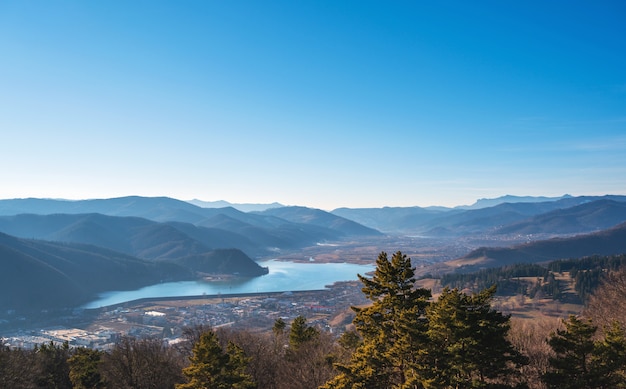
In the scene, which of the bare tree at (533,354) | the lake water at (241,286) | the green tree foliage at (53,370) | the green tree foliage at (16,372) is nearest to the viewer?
the bare tree at (533,354)

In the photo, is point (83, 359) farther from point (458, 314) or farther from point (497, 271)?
point (497, 271)

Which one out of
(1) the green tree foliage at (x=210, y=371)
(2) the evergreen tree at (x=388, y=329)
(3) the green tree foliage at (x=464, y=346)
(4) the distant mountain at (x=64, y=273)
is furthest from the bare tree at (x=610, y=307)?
(4) the distant mountain at (x=64, y=273)

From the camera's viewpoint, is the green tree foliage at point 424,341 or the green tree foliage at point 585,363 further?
the green tree foliage at point 585,363

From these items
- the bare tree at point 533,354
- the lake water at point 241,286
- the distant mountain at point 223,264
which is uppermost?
the bare tree at point 533,354

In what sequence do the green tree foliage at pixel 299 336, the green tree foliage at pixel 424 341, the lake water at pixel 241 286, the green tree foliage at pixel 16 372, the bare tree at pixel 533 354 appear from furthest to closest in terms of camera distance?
the lake water at pixel 241 286, the green tree foliage at pixel 299 336, the green tree foliage at pixel 16 372, the bare tree at pixel 533 354, the green tree foliage at pixel 424 341

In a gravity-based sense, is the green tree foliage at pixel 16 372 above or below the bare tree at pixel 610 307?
below

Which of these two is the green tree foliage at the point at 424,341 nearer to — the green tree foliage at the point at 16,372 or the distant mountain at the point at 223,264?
the green tree foliage at the point at 16,372

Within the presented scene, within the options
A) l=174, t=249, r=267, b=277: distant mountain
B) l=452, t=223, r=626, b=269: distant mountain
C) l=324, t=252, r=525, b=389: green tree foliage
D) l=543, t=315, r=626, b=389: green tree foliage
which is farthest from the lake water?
l=543, t=315, r=626, b=389: green tree foliage
